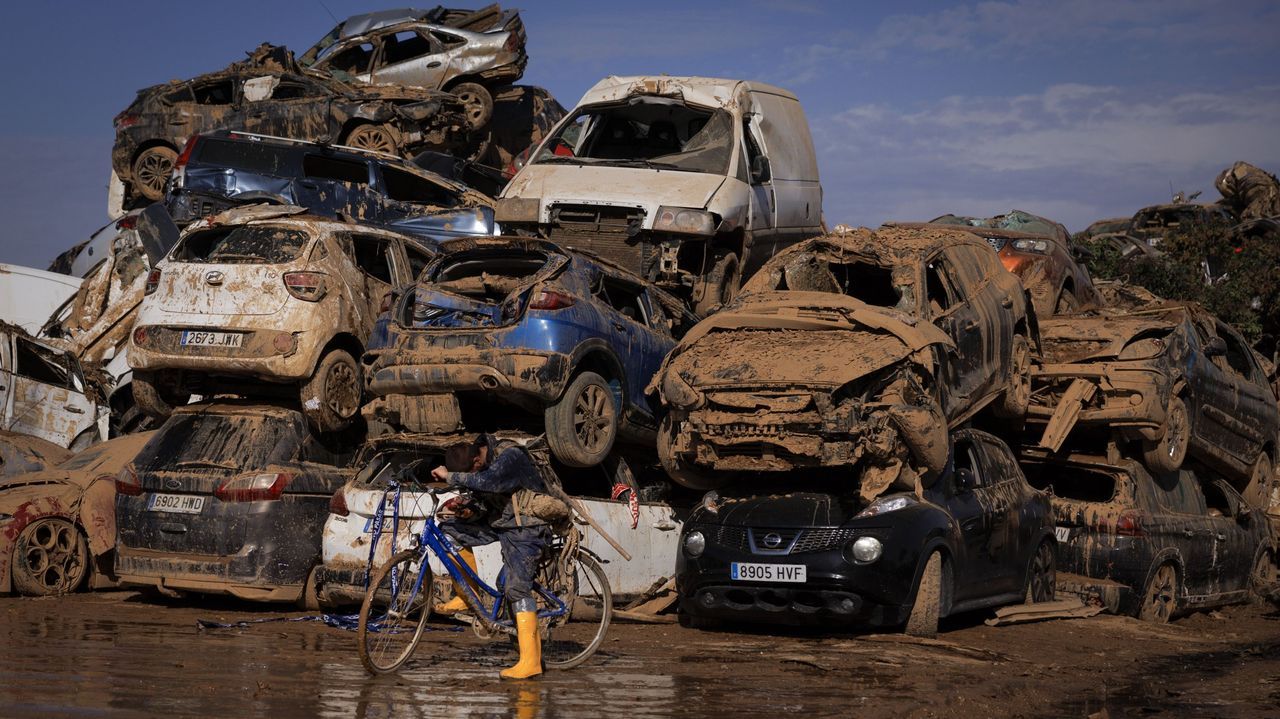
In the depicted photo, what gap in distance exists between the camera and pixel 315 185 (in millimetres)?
15859

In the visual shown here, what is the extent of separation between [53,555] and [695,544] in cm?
542

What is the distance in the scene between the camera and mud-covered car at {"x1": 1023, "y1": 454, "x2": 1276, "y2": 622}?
459 inches

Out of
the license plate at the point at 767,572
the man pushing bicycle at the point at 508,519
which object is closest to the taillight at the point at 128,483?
the man pushing bicycle at the point at 508,519

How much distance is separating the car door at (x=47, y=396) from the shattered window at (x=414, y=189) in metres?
3.90

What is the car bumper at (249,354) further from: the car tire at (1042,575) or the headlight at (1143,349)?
the headlight at (1143,349)

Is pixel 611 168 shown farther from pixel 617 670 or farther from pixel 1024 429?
pixel 617 670

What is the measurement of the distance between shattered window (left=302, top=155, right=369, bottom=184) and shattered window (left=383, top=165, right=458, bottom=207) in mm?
269

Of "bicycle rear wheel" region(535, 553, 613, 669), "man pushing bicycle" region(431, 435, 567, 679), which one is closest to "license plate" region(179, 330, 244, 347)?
"man pushing bicycle" region(431, 435, 567, 679)

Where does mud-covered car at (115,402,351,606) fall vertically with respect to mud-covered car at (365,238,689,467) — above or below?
below

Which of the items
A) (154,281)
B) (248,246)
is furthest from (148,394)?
(248,246)

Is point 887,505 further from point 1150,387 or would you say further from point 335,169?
point 335,169

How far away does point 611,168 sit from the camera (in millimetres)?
13992

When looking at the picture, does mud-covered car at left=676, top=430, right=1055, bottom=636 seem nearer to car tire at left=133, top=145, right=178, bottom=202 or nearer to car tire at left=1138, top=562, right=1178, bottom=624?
car tire at left=1138, top=562, right=1178, bottom=624

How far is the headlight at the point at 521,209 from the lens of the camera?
1360 cm
